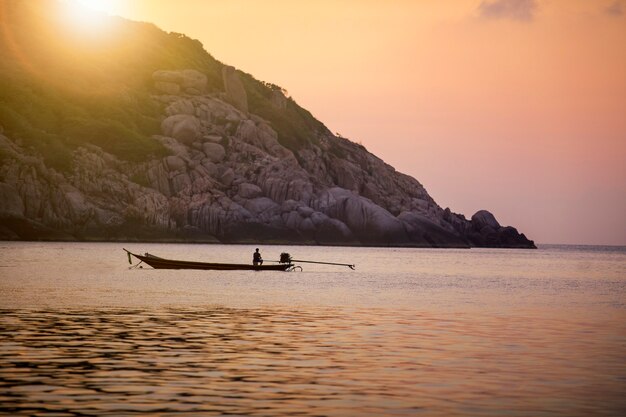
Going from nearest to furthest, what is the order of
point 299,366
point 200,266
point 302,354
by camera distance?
point 299,366 → point 302,354 → point 200,266

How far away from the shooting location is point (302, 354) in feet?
112

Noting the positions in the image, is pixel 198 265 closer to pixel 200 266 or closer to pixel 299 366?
pixel 200 266

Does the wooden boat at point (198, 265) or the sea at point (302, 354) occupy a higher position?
the wooden boat at point (198, 265)

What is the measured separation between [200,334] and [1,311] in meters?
13.1

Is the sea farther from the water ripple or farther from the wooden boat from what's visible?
the wooden boat

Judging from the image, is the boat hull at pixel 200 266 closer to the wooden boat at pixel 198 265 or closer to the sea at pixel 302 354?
the wooden boat at pixel 198 265

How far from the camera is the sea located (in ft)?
81.0

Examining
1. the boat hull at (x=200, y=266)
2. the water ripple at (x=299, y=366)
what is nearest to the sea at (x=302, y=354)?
the water ripple at (x=299, y=366)

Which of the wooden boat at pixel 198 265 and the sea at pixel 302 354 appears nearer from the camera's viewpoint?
the sea at pixel 302 354

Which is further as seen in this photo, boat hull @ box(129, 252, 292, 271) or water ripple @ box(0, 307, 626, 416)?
boat hull @ box(129, 252, 292, 271)

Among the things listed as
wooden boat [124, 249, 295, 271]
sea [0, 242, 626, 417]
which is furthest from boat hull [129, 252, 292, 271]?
sea [0, 242, 626, 417]

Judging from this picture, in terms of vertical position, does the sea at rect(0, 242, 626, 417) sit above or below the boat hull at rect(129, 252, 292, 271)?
below

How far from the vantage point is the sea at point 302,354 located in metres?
24.7

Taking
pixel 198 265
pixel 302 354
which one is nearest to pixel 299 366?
pixel 302 354
